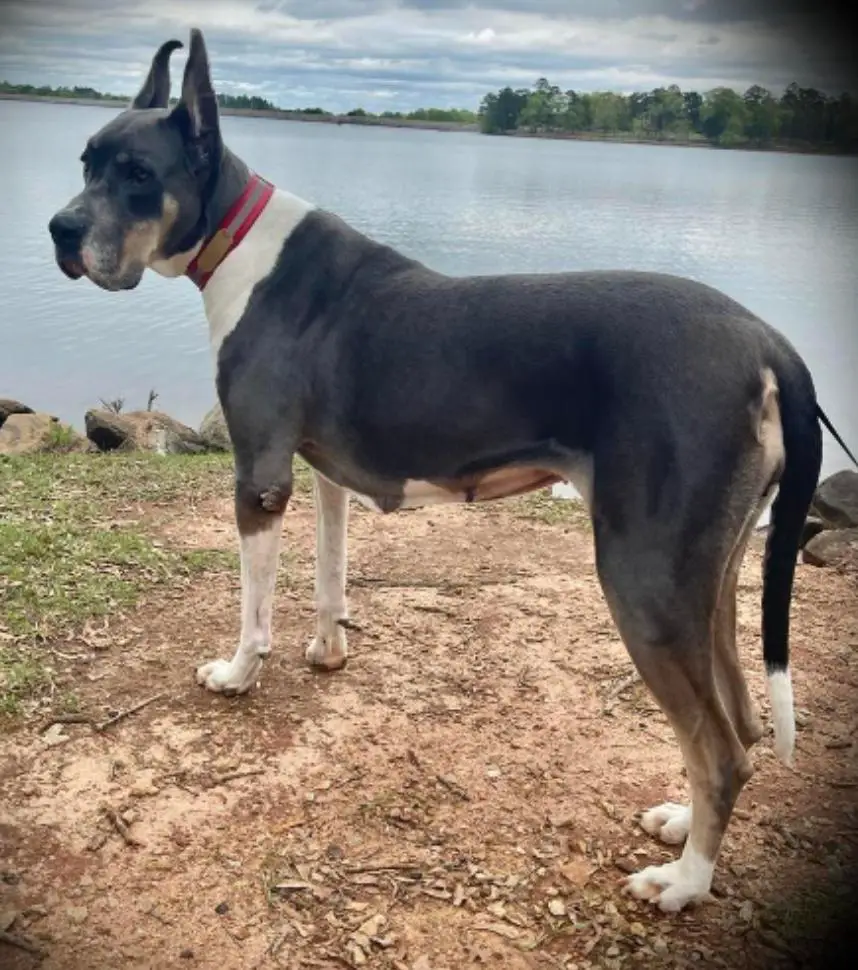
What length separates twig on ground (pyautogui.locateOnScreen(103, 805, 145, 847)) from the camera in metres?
3.27

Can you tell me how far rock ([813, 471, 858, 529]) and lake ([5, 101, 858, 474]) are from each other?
64 centimetres

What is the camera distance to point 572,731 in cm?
400

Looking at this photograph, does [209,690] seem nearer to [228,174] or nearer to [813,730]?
[228,174]

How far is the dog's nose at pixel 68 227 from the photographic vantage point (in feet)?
11.0

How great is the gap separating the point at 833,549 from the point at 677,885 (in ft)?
11.0

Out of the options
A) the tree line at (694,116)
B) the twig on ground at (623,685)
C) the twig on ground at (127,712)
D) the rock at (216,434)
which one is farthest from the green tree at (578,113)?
the rock at (216,434)

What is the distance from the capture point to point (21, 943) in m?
2.83

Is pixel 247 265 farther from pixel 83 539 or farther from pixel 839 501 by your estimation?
pixel 839 501

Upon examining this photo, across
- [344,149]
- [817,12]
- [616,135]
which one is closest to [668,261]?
[344,149]

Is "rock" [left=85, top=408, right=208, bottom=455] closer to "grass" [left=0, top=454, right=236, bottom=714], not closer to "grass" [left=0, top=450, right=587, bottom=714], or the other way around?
"grass" [left=0, top=450, right=587, bottom=714]

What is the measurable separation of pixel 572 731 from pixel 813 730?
3.34ft

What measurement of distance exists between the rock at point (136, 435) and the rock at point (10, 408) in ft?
2.97

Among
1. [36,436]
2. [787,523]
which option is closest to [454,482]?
[787,523]

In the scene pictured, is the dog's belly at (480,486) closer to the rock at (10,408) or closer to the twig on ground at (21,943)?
the twig on ground at (21,943)
